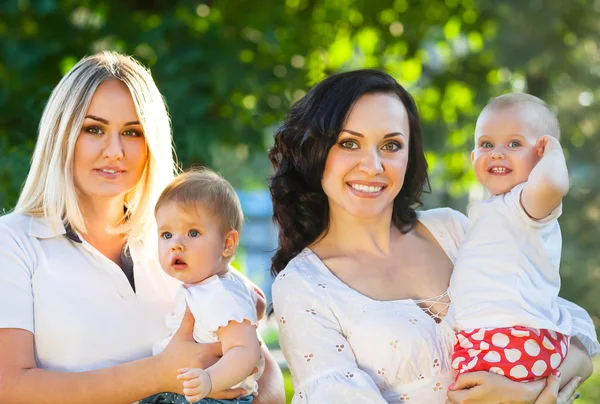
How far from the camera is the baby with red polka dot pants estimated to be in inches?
88.2

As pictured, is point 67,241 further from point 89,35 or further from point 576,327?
point 89,35

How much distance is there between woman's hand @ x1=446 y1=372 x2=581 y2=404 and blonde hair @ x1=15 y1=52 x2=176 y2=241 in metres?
1.06

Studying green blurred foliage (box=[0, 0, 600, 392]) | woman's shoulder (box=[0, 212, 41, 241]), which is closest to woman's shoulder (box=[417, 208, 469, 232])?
woman's shoulder (box=[0, 212, 41, 241])

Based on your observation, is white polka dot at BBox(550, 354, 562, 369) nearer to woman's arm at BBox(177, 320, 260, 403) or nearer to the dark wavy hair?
the dark wavy hair

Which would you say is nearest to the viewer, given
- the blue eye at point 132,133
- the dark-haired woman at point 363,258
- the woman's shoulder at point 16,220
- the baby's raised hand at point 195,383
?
the baby's raised hand at point 195,383

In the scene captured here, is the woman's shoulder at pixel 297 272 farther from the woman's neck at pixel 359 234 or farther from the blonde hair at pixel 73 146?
the blonde hair at pixel 73 146

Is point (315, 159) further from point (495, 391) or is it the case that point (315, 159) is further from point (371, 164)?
point (495, 391)

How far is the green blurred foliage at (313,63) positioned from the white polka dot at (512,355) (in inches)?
88.6

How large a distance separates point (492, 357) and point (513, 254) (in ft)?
0.91

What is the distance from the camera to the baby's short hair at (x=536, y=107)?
2.39 metres

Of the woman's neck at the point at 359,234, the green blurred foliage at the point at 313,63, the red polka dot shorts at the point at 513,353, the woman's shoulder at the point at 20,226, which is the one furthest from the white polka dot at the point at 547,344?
the green blurred foliage at the point at 313,63

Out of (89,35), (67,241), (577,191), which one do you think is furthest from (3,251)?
(577,191)

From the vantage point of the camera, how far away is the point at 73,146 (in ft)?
8.10

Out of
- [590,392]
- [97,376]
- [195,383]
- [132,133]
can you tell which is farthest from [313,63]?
[195,383]
